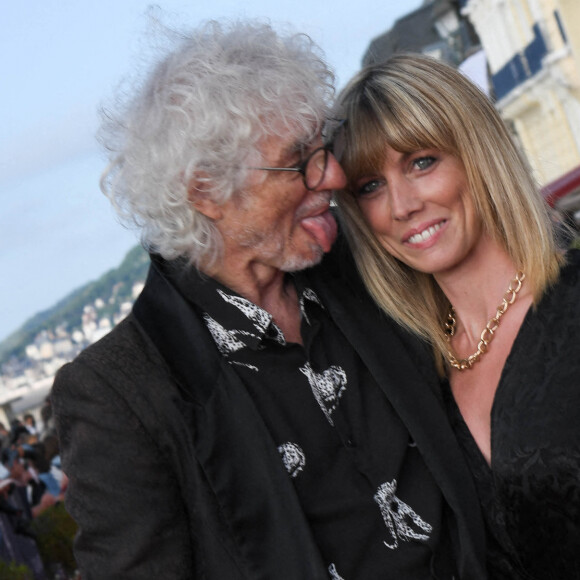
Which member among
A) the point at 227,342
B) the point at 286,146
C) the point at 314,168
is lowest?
the point at 227,342

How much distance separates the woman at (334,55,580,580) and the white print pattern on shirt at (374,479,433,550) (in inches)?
9.6

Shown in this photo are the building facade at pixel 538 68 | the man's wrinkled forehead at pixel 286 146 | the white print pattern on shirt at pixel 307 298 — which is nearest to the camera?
the man's wrinkled forehead at pixel 286 146

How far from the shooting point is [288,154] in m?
2.95

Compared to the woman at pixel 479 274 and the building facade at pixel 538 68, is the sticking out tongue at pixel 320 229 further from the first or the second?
the building facade at pixel 538 68

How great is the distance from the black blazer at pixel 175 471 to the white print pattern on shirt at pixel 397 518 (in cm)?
11

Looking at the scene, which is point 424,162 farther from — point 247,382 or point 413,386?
point 247,382

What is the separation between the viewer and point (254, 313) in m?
2.86

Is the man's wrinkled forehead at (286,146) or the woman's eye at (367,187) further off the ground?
the man's wrinkled forehead at (286,146)

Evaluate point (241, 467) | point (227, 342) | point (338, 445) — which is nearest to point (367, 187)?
point (227, 342)

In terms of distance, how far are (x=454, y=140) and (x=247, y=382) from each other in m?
1.00

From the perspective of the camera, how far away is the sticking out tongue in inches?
119

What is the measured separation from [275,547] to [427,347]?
3.09 ft

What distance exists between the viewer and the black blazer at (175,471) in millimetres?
2479

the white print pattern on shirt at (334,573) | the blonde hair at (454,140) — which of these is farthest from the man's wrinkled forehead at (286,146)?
the white print pattern on shirt at (334,573)
